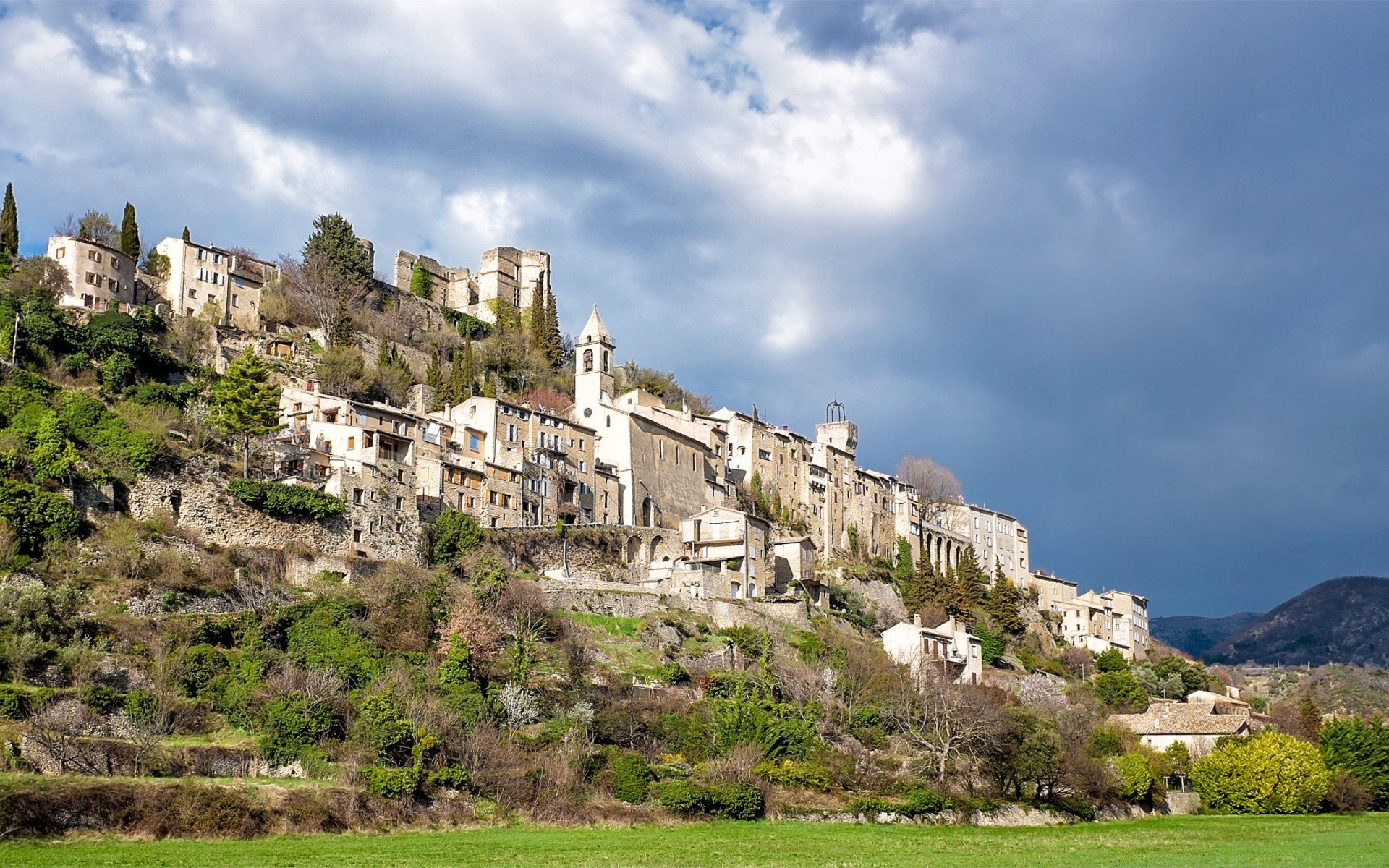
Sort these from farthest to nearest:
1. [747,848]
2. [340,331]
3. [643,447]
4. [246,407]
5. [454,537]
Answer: [340,331] → [643,447] → [454,537] → [246,407] → [747,848]

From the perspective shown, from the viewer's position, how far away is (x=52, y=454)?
58.2 metres

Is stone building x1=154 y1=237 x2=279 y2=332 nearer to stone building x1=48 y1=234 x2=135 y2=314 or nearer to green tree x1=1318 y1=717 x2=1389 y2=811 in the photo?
stone building x1=48 y1=234 x2=135 y2=314

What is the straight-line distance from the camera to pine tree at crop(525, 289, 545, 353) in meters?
110

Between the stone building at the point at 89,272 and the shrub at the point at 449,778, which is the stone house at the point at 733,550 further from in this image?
the stone building at the point at 89,272

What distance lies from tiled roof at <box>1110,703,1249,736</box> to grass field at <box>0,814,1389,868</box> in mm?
20592

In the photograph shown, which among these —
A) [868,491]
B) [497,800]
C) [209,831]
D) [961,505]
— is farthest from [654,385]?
[209,831]

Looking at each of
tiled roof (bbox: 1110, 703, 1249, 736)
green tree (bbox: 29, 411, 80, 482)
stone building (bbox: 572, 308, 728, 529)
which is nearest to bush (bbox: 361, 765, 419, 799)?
green tree (bbox: 29, 411, 80, 482)

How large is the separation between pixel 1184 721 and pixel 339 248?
6500 centimetres

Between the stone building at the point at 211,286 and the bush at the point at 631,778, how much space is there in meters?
50.4

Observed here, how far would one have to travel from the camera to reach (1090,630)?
11538cm

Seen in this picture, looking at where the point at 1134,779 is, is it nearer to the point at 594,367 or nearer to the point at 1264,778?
the point at 1264,778

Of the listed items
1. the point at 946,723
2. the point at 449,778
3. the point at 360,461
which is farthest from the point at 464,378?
the point at 449,778

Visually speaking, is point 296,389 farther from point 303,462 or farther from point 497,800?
point 497,800

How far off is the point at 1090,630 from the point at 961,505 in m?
14.3
